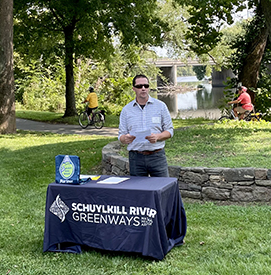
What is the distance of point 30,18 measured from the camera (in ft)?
73.8

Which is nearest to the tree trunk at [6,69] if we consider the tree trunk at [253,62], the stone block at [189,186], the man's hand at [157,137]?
the tree trunk at [253,62]

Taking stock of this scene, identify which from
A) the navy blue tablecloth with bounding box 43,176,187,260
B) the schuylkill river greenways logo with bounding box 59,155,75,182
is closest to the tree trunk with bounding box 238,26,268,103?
the navy blue tablecloth with bounding box 43,176,187,260

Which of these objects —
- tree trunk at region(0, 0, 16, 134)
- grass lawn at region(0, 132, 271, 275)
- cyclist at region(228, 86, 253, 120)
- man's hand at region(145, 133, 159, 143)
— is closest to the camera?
grass lawn at region(0, 132, 271, 275)

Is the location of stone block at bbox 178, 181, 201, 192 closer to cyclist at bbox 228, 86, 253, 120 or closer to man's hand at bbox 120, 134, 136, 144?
man's hand at bbox 120, 134, 136, 144

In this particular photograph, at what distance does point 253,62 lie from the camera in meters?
20.4

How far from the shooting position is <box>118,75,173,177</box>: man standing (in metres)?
5.28

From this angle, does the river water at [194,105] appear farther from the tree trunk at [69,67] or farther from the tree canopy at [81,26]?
the tree trunk at [69,67]

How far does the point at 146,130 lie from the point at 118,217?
1.06 m

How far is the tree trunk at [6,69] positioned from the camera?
1678 cm

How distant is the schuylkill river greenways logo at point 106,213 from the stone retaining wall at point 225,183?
8.84 ft

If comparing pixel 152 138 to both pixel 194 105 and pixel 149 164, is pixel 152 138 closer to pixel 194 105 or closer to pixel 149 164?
pixel 149 164

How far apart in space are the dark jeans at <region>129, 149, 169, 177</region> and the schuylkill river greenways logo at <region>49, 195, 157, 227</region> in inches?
30.4

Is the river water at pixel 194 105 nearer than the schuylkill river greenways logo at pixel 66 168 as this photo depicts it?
No

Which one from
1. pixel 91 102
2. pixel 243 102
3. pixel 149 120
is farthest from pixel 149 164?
pixel 91 102
